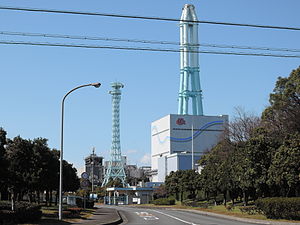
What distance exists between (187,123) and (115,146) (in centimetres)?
4425

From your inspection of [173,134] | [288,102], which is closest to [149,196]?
[173,134]

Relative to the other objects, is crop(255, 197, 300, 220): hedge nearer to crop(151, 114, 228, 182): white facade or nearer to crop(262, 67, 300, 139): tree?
crop(262, 67, 300, 139): tree

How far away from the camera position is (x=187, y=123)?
481ft

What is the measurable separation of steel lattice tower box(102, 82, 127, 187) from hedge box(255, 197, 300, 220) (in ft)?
464

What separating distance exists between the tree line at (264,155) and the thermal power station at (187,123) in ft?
212

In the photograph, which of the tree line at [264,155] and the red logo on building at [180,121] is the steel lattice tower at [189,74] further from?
the tree line at [264,155]

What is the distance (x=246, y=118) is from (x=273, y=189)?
19306 mm

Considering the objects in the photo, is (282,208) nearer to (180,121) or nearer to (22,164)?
(22,164)

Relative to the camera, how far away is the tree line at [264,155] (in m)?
34.4

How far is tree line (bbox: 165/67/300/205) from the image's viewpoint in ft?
113

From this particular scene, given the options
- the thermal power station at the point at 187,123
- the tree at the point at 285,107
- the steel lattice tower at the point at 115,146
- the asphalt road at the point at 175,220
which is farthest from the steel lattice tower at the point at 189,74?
the asphalt road at the point at 175,220

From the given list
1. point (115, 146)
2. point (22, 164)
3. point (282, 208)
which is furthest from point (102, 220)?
point (115, 146)

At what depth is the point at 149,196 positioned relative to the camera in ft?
344

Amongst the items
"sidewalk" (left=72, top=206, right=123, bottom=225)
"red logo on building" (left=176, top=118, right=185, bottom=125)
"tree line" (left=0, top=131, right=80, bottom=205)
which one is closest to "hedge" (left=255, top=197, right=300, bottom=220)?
"sidewalk" (left=72, top=206, right=123, bottom=225)
